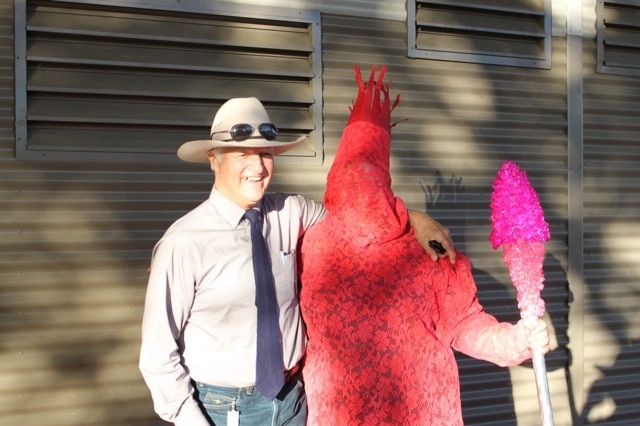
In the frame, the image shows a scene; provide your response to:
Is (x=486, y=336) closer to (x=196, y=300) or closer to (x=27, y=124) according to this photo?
(x=196, y=300)

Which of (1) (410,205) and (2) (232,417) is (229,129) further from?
(1) (410,205)

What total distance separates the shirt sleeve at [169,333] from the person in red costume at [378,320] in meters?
0.46

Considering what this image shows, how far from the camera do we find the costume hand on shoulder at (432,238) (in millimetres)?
2939

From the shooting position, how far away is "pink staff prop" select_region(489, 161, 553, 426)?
274 centimetres

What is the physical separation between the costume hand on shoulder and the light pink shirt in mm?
493

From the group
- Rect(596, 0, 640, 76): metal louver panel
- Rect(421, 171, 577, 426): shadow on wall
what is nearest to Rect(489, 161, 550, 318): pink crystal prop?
Rect(421, 171, 577, 426): shadow on wall

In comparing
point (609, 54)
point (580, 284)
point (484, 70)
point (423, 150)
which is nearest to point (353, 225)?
point (423, 150)

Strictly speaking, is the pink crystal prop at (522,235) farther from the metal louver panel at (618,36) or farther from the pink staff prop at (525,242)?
the metal louver panel at (618,36)

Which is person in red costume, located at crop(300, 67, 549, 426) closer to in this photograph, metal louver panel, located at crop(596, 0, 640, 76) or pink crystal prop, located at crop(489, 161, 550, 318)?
pink crystal prop, located at crop(489, 161, 550, 318)

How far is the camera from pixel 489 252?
5.27 meters

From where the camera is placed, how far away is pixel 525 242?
2768 millimetres

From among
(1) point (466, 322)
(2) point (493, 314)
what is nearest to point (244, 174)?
(1) point (466, 322)

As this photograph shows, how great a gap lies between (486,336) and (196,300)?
103 cm

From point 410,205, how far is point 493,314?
0.92 meters
